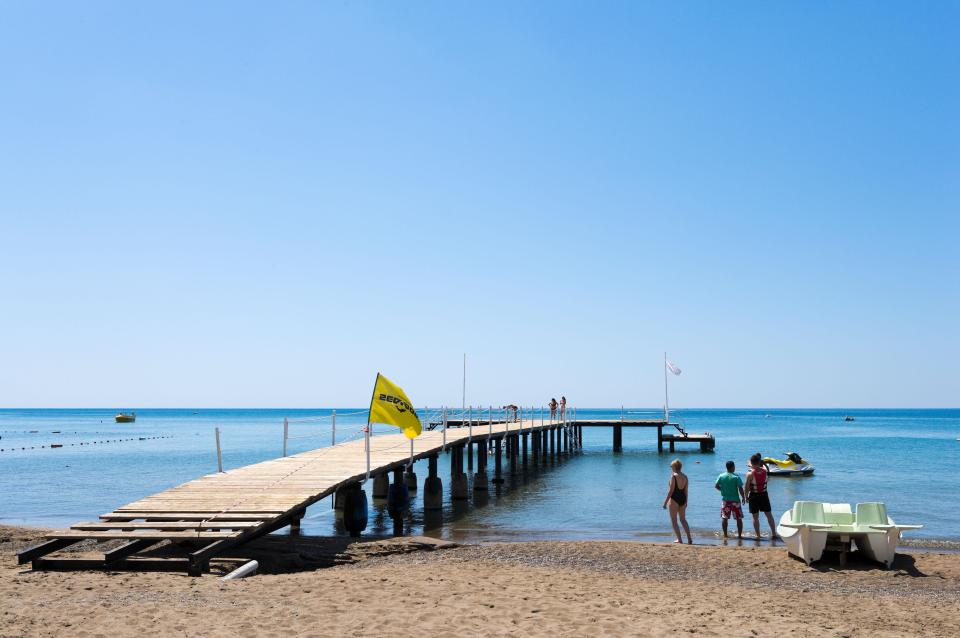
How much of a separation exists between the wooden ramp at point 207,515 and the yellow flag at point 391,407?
1033 millimetres

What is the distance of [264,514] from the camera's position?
11.6 m

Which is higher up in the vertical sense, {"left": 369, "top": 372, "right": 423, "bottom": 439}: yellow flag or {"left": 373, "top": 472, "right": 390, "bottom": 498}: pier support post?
{"left": 369, "top": 372, "right": 423, "bottom": 439}: yellow flag

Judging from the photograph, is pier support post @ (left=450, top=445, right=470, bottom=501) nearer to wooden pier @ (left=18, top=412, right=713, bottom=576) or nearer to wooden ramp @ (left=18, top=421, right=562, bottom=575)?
wooden pier @ (left=18, top=412, right=713, bottom=576)

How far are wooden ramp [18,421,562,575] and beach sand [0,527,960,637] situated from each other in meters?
0.38

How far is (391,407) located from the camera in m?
16.5

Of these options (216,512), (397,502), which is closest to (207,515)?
(216,512)

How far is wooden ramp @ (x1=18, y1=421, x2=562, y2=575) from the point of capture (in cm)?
A: 1040

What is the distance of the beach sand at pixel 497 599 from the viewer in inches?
304

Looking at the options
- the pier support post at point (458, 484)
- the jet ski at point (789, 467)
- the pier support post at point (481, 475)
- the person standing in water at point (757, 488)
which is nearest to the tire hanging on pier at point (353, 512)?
the person standing in water at point (757, 488)

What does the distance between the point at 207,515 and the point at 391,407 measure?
5.48m

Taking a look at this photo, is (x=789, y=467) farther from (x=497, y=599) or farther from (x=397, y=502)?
(x=497, y=599)

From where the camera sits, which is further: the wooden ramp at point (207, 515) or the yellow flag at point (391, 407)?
the yellow flag at point (391, 407)

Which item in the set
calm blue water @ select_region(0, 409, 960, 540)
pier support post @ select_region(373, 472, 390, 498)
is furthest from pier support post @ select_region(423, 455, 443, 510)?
pier support post @ select_region(373, 472, 390, 498)

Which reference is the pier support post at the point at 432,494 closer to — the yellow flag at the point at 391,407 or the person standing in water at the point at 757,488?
the yellow flag at the point at 391,407
